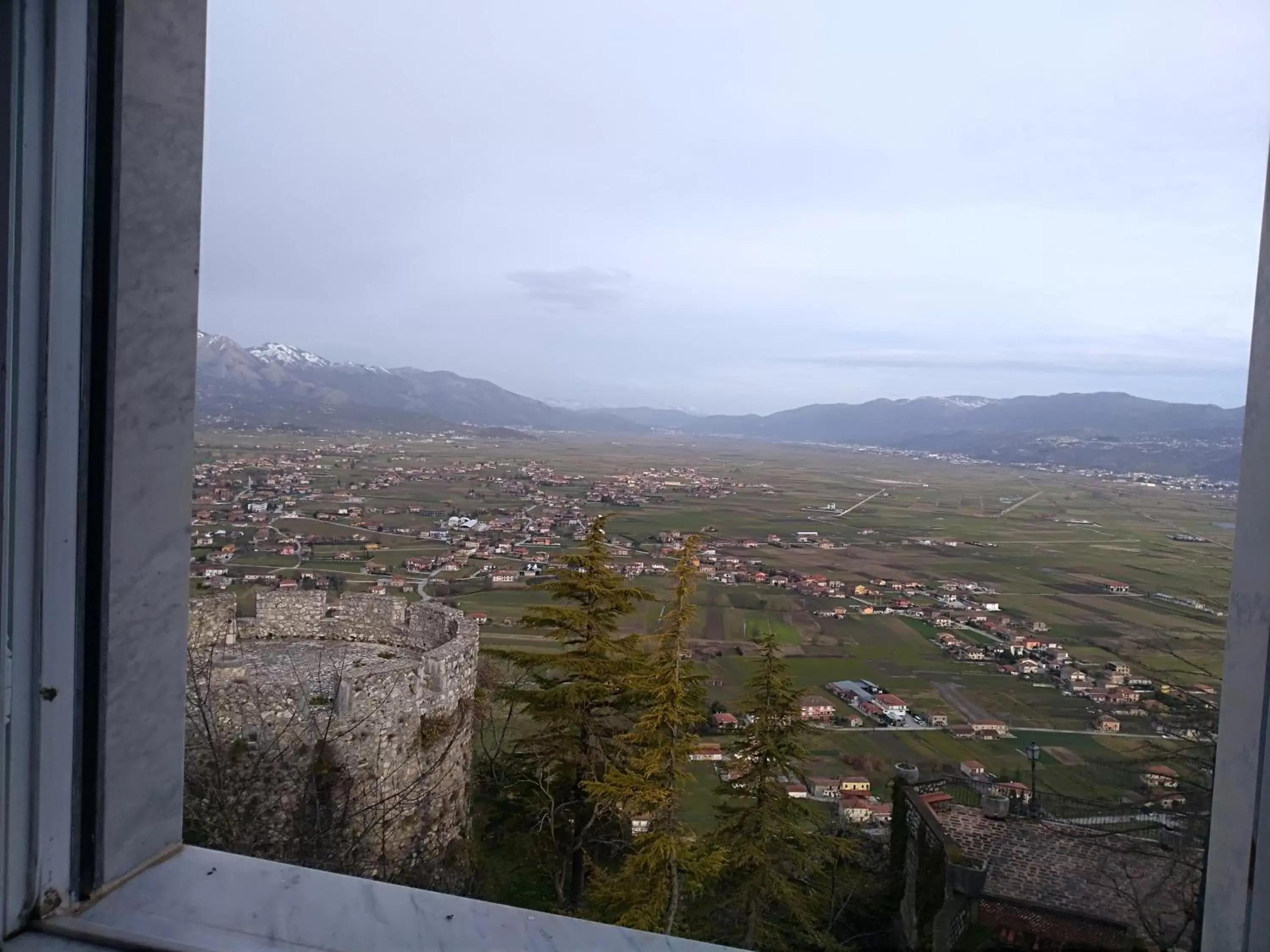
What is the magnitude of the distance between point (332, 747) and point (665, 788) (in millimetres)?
1774

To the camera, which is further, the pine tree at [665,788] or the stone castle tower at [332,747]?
the stone castle tower at [332,747]

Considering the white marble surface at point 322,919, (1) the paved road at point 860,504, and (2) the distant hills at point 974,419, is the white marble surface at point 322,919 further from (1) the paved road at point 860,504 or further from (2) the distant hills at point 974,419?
(1) the paved road at point 860,504

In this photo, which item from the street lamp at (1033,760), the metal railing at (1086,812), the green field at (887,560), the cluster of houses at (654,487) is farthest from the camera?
the cluster of houses at (654,487)

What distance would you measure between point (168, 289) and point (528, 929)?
92cm

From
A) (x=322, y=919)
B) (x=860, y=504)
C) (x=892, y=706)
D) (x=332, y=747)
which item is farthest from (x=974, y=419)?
(x=322, y=919)

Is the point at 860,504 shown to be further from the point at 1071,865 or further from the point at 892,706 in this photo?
the point at 1071,865

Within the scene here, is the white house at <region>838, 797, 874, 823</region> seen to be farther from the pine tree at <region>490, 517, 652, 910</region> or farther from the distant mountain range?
the distant mountain range

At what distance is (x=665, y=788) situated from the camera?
3740 millimetres

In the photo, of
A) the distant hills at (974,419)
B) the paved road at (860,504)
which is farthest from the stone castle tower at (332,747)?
the distant hills at (974,419)

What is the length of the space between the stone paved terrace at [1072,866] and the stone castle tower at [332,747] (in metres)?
2.63

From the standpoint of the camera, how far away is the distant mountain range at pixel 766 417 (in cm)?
207

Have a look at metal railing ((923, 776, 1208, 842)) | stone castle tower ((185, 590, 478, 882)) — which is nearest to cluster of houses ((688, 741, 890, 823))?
metal railing ((923, 776, 1208, 842))

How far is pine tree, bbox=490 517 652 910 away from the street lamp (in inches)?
83.8

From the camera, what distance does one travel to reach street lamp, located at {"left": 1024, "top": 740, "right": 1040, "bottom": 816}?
250 cm
